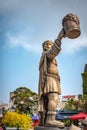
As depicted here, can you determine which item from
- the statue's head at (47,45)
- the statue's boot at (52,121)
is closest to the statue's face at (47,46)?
the statue's head at (47,45)

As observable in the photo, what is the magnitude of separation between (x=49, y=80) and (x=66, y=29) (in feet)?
5.17

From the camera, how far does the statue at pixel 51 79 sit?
8836 mm

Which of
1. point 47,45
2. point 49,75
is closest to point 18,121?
point 47,45

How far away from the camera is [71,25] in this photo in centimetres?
877

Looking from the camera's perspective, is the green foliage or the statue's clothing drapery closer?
the statue's clothing drapery

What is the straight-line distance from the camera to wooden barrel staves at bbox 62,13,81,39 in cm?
872

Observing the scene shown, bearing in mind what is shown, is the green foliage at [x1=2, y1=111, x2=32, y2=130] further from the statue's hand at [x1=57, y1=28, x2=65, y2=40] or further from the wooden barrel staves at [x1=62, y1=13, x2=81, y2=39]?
the wooden barrel staves at [x1=62, y1=13, x2=81, y2=39]


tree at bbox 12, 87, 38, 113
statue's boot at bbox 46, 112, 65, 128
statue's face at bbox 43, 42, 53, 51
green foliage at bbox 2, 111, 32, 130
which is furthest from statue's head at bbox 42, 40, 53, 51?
tree at bbox 12, 87, 38, 113

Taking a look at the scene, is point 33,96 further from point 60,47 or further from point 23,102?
point 60,47

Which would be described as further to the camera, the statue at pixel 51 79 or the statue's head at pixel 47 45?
the statue's head at pixel 47 45

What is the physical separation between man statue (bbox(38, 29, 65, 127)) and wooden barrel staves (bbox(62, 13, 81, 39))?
20 cm

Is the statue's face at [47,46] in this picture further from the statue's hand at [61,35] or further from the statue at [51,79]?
the statue's hand at [61,35]

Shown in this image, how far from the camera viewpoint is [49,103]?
356 inches

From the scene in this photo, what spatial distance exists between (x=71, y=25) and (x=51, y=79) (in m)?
1.69
